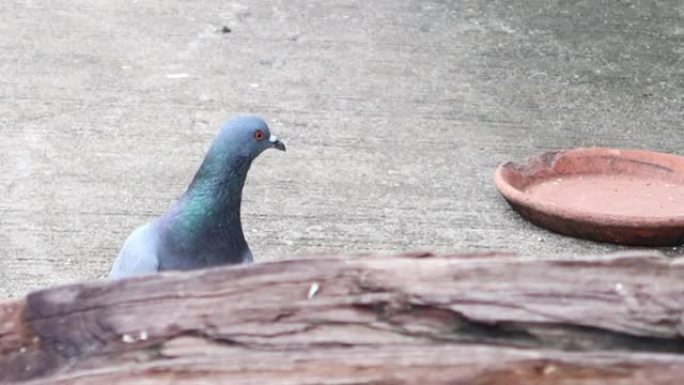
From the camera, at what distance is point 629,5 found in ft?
24.1

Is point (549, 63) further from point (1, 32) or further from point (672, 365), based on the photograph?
point (672, 365)

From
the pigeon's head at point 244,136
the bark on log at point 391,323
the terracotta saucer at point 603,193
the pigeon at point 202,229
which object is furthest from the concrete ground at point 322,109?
the bark on log at point 391,323

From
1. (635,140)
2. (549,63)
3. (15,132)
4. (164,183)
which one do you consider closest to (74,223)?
(164,183)

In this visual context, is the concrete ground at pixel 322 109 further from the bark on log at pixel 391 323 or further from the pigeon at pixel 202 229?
the bark on log at pixel 391 323

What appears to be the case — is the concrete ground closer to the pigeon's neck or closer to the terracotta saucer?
the terracotta saucer

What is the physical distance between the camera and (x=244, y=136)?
3.18 meters

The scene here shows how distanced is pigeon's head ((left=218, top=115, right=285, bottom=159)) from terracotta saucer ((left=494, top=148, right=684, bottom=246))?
1.45 meters

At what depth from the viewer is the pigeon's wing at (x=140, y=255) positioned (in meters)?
2.89

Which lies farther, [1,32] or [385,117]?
[1,32]

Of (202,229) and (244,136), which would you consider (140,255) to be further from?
(244,136)

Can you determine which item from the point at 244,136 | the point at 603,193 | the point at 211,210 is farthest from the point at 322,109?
the point at 211,210

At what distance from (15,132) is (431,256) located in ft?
12.7

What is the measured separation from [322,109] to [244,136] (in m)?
2.44

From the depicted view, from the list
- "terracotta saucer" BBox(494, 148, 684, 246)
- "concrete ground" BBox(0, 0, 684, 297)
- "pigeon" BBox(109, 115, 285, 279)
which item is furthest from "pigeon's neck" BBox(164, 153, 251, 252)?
"terracotta saucer" BBox(494, 148, 684, 246)
